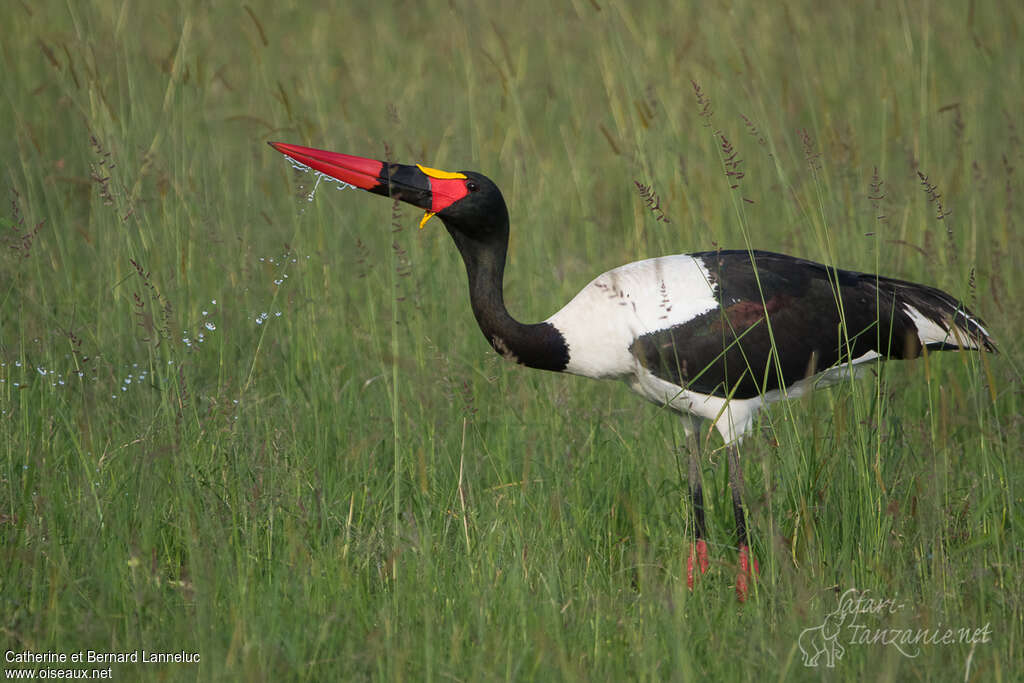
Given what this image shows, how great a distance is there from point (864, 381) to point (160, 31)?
5.94 meters

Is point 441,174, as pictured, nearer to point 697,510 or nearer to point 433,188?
point 433,188

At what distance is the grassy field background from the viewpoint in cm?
269

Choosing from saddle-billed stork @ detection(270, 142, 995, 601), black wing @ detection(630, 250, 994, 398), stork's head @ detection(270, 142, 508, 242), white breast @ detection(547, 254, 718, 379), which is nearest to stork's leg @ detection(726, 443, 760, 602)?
saddle-billed stork @ detection(270, 142, 995, 601)

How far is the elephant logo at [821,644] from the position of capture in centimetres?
256

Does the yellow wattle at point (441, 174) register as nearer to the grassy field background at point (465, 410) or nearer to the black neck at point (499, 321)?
the black neck at point (499, 321)

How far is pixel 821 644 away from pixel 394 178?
195cm

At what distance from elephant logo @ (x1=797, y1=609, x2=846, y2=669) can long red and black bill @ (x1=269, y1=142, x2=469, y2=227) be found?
70.7 inches

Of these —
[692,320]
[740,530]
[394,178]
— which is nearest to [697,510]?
[740,530]

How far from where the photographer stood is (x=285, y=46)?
744cm

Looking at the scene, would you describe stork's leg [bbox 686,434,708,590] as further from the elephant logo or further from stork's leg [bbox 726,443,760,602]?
the elephant logo

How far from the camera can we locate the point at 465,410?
3719mm

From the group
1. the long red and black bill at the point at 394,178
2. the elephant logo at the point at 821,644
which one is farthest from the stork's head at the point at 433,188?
the elephant logo at the point at 821,644

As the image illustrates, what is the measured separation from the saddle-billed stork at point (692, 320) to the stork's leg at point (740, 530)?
13mm

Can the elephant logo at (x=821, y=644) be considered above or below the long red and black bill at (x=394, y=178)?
below
